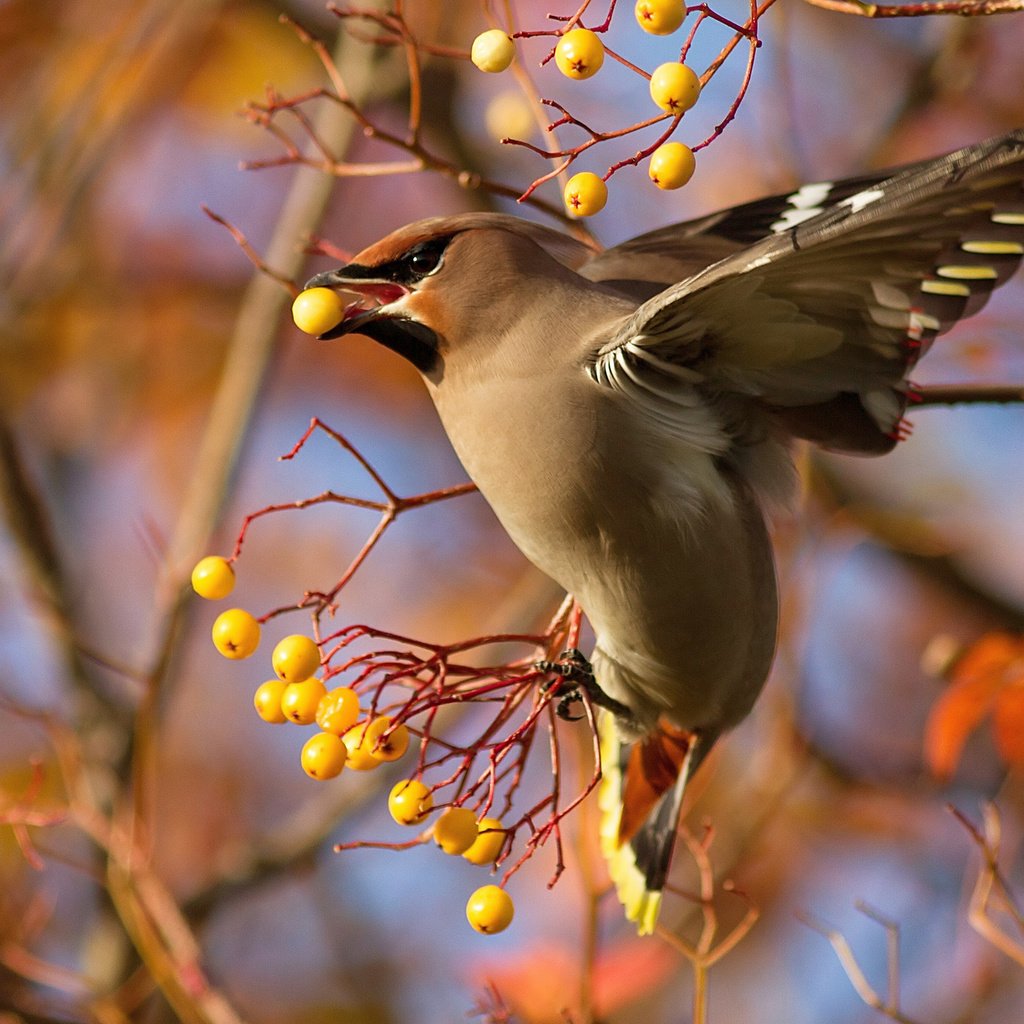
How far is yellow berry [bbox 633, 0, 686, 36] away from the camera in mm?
1920

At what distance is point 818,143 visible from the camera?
6.18 m

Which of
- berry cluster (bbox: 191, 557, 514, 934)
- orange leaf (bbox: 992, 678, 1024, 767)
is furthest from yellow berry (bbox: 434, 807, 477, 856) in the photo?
orange leaf (bbox: 992, 678, 1024, 767)

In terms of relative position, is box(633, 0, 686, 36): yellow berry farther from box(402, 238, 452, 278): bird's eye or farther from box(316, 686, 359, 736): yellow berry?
box(316, 686, 359, 736): yellow berry

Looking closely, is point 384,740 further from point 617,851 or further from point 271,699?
point 617,851

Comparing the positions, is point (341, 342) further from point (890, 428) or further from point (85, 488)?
point (890, 428)

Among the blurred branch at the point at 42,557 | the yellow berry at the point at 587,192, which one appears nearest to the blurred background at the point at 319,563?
the blurred branch at the point at 42,557

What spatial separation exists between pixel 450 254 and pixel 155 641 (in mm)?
1708

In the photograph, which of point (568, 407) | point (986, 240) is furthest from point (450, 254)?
point (986, 240)

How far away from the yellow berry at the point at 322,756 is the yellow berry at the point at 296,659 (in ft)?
0.33

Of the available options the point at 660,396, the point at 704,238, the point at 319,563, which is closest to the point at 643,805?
the point at 660,396

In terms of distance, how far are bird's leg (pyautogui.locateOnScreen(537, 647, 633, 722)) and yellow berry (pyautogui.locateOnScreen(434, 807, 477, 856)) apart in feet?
0.78

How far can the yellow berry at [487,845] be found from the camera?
2.31 metres

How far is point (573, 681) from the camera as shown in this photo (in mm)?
2436

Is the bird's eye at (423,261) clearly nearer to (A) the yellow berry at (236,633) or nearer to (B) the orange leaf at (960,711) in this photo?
(A) the yellow berry at (236,633)
